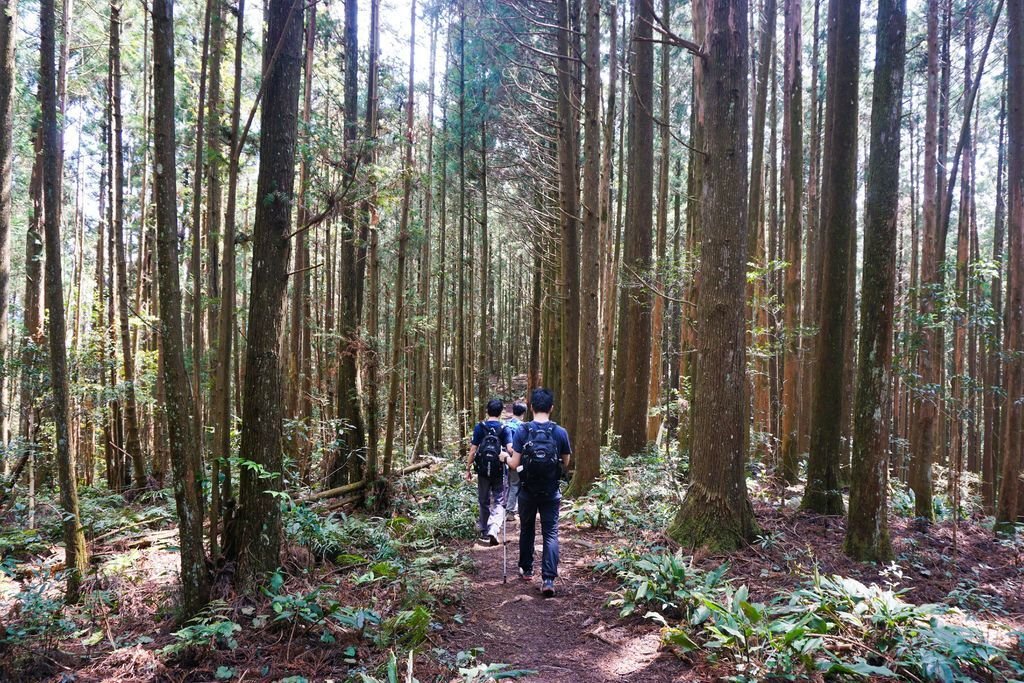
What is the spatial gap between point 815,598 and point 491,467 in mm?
3980

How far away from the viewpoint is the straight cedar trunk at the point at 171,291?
13.2ft

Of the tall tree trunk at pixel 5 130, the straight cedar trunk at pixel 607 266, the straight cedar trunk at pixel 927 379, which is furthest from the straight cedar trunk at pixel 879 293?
the tall tree trunk at pixel 5 130

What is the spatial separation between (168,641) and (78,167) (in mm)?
17288

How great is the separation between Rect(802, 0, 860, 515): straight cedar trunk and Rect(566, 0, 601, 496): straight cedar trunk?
321 centimetres

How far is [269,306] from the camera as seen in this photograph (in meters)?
4.71

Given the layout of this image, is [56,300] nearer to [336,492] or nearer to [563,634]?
[336,492]

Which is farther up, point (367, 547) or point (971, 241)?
point (971, 241)

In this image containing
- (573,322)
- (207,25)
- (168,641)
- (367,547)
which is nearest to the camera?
(168,641)

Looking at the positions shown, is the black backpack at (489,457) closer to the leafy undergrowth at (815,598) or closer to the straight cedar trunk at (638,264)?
the leafy undergrowth at (815,598)

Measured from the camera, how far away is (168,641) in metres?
4.07

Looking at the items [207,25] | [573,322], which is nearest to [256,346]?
[207,25]

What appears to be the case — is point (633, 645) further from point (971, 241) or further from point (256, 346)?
point (971, 241)

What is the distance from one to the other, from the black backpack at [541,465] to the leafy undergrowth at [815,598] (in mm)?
1068

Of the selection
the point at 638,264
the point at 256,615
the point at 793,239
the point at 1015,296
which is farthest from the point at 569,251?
the point at 256,615
